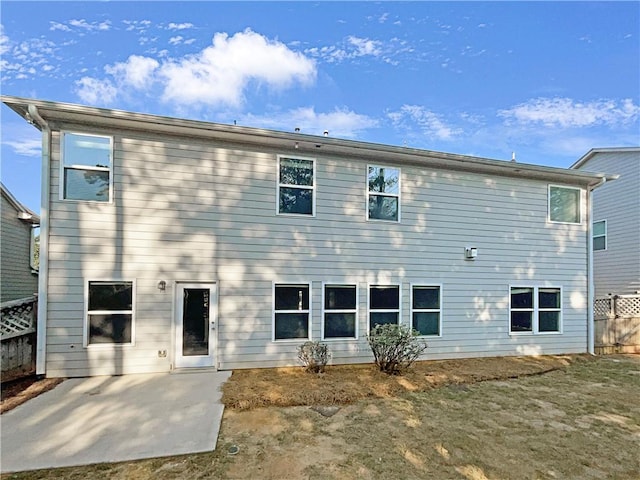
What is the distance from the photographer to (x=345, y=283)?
7.75 m

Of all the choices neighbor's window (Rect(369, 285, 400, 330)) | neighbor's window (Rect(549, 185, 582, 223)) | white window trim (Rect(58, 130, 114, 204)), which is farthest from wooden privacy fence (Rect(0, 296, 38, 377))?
neighbor's window (Rect(549, 185, 582, 223))

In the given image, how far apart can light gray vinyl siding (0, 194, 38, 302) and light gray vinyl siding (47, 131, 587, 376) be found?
602 centimetres

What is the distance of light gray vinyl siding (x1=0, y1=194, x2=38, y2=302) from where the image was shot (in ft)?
34.1

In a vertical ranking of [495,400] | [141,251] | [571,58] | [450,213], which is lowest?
[495,400]

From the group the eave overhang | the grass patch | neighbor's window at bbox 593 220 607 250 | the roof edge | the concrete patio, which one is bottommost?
the grass patch

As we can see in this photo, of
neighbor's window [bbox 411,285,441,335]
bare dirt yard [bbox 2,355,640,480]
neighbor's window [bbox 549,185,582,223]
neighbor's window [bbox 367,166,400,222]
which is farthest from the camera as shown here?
neighbor's window [bbox 549,185,582,223]

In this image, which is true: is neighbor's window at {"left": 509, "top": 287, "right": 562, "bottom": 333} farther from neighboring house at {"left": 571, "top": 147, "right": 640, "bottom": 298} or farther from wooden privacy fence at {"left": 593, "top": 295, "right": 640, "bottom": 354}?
neighboring house at {"left": 571, "top": 147, "right": 640, "bottom": 298}

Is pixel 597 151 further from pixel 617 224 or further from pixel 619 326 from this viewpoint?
pixel 619 326

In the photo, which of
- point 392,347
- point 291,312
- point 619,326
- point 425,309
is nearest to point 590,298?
point 619,326

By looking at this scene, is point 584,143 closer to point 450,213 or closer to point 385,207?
point 450,213

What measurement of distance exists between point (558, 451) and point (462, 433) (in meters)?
0.99

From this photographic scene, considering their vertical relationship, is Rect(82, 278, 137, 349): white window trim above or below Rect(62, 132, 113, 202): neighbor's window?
below

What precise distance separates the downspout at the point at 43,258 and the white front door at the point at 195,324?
2152mm

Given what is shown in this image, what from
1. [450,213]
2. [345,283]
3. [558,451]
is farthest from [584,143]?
[558,451]
